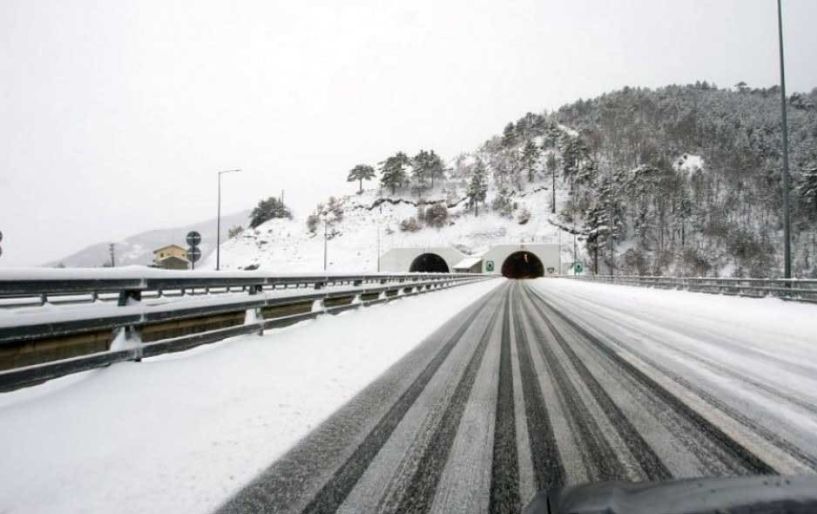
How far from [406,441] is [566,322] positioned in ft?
26.4

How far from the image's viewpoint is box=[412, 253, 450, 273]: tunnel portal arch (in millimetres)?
86338

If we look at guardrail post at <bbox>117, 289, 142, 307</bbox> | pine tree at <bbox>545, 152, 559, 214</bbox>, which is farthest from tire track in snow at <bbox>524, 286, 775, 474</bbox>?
pine tree at <bbox>545, 152, 559, 214</bbox>

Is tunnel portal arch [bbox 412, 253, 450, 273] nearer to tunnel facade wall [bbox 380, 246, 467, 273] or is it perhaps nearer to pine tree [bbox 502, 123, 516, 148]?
tunnel facade wall [bbox 380, 246, 467, 273]

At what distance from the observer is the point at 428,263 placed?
90062 mm

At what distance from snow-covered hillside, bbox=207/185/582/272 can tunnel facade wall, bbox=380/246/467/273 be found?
22.3 feet

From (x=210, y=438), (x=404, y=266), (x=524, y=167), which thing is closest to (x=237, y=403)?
(x=210, y=438)

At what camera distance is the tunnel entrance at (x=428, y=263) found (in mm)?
86512

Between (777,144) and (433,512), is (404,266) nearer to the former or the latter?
(433,512)

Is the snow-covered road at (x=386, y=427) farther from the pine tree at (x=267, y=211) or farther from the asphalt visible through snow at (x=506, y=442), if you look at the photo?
the pine tree at (x=267, y=211)

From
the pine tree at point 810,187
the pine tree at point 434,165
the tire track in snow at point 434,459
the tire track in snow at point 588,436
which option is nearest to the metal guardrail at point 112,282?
the tire track in snow at point 434,459

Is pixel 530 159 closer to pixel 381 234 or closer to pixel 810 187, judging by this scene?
pixel 381 234

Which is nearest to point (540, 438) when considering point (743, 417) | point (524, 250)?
point (743, 417)

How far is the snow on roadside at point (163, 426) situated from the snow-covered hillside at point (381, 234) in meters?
85.4

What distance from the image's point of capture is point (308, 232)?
11944cm
